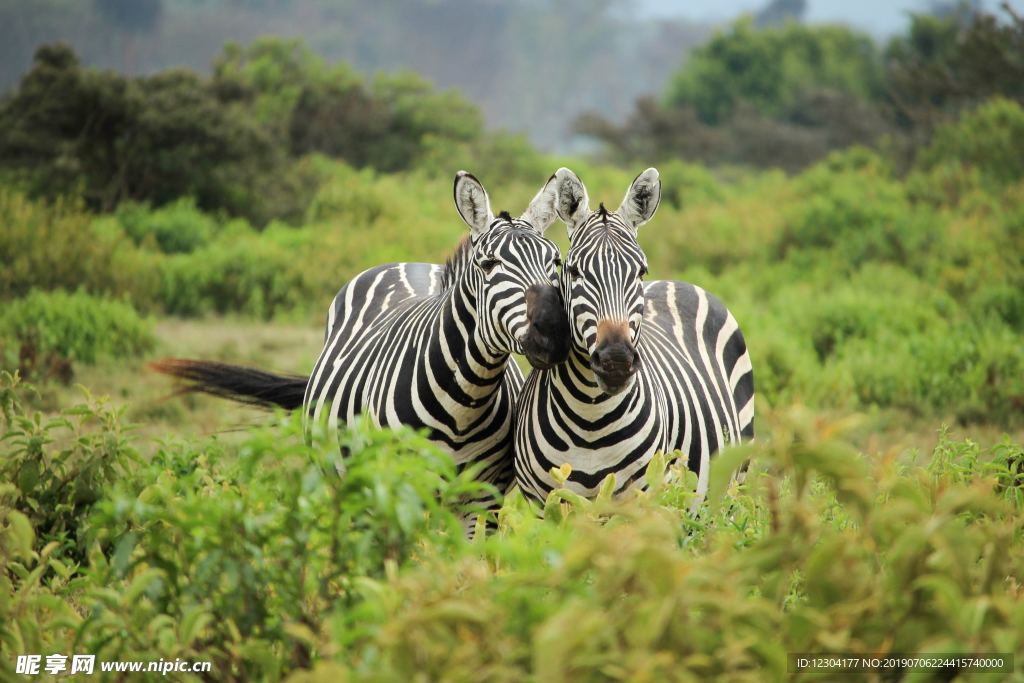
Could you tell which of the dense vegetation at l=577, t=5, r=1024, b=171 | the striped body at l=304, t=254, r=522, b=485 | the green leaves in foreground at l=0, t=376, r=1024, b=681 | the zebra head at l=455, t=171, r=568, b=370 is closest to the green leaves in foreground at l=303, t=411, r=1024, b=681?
the green leaves in foreground at l=0, t=376, r=1024, b=681

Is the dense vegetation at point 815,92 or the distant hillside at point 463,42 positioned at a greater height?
the distant hillside at point 463,42

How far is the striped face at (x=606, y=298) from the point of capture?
3271mm

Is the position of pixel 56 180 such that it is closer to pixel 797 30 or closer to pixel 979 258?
pixel 979 258

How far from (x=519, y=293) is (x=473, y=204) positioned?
56cm

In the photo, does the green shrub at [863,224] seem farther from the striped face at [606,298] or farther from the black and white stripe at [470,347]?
the striped face at [606,298]

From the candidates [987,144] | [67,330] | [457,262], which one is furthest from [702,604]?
[987,144]

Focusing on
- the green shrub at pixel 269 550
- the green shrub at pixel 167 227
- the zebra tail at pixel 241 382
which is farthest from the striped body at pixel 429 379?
the green shrub at pixel 167 227

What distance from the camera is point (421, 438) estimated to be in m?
2.39

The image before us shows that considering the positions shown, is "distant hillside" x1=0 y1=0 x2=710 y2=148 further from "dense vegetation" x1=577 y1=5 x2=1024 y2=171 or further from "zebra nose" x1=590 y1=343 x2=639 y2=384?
"zebra nose" x1=590 y1=343 x2=639 y2=384

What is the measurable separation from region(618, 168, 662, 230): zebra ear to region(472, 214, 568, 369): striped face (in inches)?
17.3

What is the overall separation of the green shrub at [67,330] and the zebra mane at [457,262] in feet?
14.7

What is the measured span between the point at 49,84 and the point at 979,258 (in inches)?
442

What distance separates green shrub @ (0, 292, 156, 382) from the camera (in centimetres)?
776

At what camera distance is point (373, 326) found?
478cm
